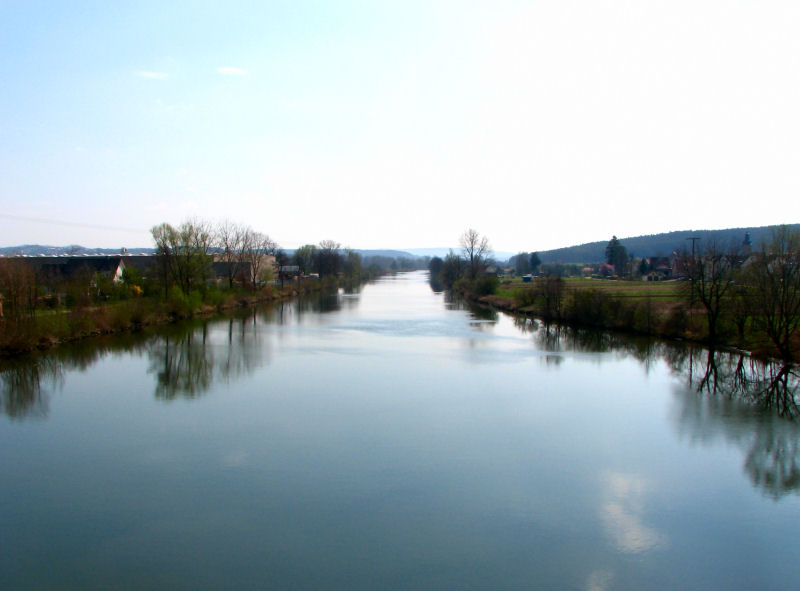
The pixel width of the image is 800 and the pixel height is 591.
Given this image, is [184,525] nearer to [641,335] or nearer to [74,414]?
[74,414]

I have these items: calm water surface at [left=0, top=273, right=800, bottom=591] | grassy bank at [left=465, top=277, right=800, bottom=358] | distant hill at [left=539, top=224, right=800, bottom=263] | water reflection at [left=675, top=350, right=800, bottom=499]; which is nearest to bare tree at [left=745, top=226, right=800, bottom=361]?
grassy bank at [left=465, top=277, right=800, bottom=358]

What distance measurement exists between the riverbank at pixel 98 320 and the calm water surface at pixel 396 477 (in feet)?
4.72

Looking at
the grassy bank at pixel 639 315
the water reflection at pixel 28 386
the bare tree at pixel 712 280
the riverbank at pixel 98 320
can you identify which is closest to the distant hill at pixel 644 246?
the grassy bank at pixel 639 315

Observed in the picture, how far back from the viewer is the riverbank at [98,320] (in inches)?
609

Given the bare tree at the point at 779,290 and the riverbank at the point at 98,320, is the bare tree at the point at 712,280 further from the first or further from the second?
the riverbank at the point at 98,320

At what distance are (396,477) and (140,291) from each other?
896 inches

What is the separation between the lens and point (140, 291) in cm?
2684

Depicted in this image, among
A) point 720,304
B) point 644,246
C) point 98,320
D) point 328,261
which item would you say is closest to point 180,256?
point 98,320

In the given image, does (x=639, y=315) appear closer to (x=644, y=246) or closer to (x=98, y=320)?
(x=98, y=320)

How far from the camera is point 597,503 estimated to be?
6742mm

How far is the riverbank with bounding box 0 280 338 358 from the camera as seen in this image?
50.7 feet

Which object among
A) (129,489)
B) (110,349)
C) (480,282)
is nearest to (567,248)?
(480,282)

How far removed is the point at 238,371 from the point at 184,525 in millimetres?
8464

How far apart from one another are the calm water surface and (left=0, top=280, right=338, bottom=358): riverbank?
1.44 metres
